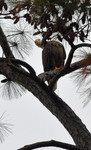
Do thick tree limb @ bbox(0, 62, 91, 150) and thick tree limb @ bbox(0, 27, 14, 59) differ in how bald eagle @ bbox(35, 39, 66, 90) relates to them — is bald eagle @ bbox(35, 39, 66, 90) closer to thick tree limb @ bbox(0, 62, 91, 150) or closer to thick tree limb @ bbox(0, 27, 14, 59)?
thick tree limb @ bbox(0, 27, 14, 59)

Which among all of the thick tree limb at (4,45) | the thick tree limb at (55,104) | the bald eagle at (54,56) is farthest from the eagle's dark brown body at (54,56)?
the thick tree limb at (55,104)

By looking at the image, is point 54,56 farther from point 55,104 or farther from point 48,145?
point 48,145

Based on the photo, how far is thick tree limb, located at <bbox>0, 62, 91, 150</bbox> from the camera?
2803 mm

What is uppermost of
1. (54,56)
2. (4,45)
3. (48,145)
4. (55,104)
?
(54,56)

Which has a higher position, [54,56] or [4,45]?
[54,56]

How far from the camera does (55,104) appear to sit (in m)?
3.04

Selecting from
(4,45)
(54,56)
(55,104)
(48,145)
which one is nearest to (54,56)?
(54,56)

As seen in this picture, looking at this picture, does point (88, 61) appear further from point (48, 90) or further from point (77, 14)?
point (48, 90)

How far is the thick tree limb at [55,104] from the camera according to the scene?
110 inches

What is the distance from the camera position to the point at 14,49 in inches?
151

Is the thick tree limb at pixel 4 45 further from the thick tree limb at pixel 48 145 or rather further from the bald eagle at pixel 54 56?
the bald eagle at pixel 54 56

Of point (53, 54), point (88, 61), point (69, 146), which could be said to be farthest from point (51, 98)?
point (53, 54)

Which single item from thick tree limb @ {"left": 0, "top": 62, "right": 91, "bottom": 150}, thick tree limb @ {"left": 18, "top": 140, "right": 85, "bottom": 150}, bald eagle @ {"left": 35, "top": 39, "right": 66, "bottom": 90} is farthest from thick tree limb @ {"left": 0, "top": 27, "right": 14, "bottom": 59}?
bald eagle @ {"left": 35, "top": 39, "right": 66, "bottom": 90}

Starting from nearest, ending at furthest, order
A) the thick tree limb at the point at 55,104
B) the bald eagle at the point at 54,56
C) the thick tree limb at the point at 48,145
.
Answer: the thick tree limb at the point at 48,145, the thick tree limb at the point at 55,104, the bald eagle at the point at 54,56
